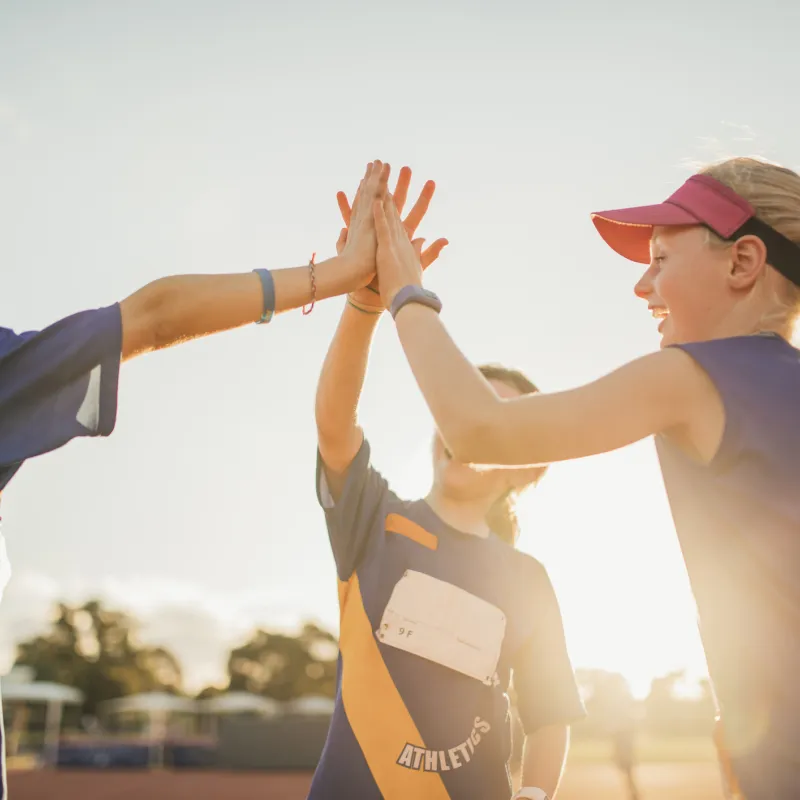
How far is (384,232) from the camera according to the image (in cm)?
262

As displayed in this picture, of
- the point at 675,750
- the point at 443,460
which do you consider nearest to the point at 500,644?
the point at 443,460

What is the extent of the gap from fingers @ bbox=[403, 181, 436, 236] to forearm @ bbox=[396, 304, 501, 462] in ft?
3.75

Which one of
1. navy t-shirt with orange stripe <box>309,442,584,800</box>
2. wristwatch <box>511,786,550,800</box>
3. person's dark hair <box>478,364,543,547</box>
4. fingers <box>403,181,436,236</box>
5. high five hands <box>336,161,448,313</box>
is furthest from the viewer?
person's dark hair <box>478,364,543,547</box>

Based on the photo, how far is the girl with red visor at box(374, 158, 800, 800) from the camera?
1541 mm

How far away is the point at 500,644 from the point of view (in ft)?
9.24

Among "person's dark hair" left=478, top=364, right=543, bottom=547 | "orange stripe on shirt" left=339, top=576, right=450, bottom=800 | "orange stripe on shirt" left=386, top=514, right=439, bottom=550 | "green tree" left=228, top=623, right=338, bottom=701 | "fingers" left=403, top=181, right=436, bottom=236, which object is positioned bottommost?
"green tree" left=228, top=623, right=338, bottom=701

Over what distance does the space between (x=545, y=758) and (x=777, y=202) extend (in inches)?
78.2

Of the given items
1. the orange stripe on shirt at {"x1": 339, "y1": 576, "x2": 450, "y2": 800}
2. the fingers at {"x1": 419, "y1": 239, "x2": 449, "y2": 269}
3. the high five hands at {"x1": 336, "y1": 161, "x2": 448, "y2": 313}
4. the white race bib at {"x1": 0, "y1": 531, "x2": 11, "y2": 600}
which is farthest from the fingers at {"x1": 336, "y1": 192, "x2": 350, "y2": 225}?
the white race bib at {"x1": 0, "y1": 531, "x2": 11, "y2": 600}

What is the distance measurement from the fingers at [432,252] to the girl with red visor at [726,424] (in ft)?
3.38

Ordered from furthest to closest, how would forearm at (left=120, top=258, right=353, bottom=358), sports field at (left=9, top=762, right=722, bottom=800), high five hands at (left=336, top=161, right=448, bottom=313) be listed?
1. sports field at (left=9, top=762, right=722, bottom=800)
2. high five hands at (left=336, top=161, right=448, bottom=313)
3. forearm at (left=120, top=258, right=353, bottom=358)

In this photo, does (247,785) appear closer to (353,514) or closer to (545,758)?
(545,758)

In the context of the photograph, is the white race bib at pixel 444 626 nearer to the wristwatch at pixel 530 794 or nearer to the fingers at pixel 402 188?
the wristwatch at pixel 530 794

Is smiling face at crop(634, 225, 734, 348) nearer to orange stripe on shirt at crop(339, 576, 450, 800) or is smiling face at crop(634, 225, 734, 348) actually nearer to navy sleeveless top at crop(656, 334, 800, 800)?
navy sleeveless top at crop(656, 334, 800, 800)

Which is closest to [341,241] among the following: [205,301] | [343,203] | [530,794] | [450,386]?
[343,203]
